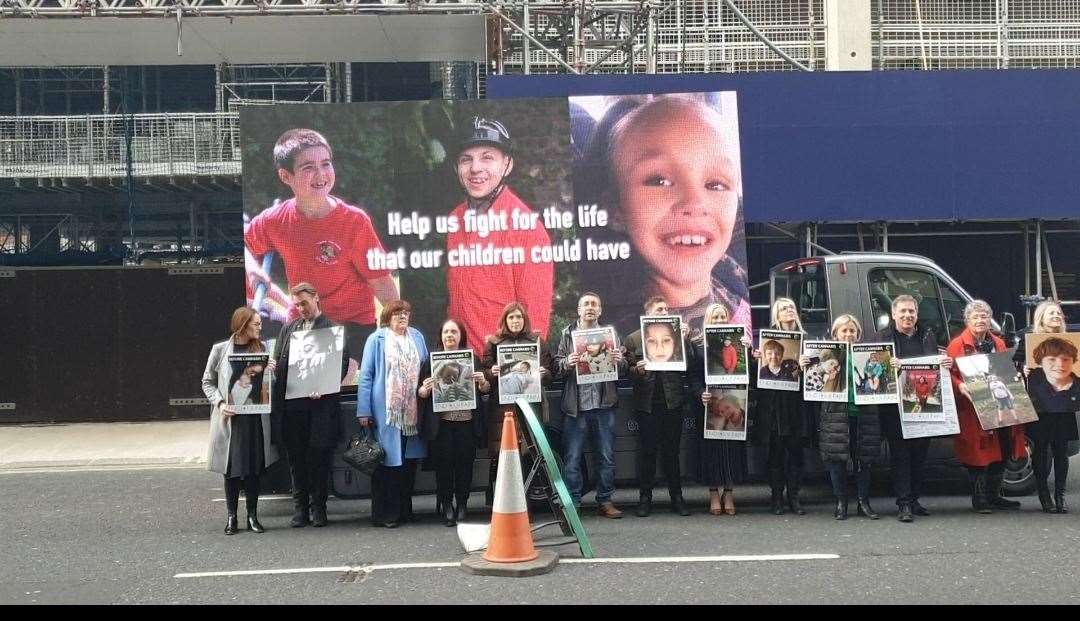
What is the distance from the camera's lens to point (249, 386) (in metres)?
8.50

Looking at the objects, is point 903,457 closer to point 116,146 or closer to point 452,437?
point 452,437

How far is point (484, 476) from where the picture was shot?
29.8 ft

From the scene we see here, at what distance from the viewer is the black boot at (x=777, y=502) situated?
352 inches

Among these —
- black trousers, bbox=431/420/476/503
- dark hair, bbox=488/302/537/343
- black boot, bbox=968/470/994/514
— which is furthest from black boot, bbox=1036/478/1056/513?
black trousers, bbox=431/420/476/503

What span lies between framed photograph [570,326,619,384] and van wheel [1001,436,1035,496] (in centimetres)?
353

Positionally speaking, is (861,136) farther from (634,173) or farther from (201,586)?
(201,586)

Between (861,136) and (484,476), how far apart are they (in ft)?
35.0

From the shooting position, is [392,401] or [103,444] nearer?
[392,401]

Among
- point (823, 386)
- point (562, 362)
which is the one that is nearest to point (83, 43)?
point (562, 362)

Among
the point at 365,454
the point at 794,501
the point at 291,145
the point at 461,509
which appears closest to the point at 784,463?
the point at 794,501

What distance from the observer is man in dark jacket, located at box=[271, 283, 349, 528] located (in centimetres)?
867

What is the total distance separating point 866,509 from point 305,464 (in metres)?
4.35

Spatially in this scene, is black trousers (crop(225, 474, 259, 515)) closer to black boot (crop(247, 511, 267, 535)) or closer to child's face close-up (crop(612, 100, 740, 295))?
black boot (crop(247, 511, 267, 535))

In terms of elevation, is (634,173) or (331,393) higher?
(634,173)
